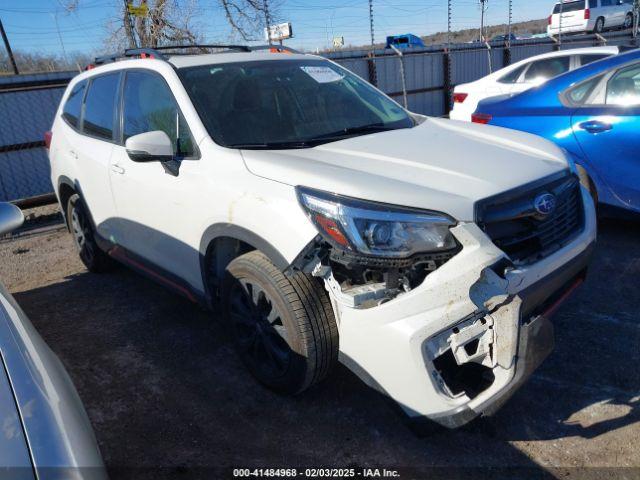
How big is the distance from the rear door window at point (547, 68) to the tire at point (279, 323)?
7356 millimetres

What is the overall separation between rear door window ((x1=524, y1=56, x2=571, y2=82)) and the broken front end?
7048 mm

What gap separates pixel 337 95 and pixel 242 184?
4.17ft

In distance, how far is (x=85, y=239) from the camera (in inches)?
191

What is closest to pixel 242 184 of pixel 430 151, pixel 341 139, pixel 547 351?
pixel 341 139

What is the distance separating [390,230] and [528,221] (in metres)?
0.73

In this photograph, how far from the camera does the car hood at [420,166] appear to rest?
7.52 feet

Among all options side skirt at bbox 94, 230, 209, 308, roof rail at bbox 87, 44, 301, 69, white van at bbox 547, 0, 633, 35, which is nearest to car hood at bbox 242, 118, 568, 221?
side skirt at bbox 94, 230, 209, 308

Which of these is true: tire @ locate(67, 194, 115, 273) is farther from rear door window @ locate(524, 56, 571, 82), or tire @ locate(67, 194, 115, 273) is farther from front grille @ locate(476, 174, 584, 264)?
rear door window @ locate(524, 56, 571, 82)

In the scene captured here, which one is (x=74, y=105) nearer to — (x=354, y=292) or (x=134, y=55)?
(x=134, y=55)

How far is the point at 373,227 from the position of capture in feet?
7.34

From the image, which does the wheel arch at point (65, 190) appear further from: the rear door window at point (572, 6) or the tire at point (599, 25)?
the tire at point (599, 25)

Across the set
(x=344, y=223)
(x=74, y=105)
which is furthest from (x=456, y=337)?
(x=74, y=105)

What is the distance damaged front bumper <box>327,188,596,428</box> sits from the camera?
2117 millimetres

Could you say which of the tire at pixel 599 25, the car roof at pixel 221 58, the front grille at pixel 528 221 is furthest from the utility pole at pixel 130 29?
the tire at pixel 599 25
